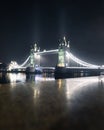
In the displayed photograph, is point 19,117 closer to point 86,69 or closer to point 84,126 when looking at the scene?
point 84,126

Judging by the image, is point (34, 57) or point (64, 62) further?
point (34, 57)

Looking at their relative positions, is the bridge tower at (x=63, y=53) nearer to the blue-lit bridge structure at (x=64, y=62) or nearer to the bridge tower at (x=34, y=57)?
the blue-lit bridge structure at (x=64, y=62)

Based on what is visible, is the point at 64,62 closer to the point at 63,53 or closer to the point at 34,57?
the point at 63,53

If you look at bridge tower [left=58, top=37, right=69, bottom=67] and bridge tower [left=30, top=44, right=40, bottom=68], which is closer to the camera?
bridge tower [left=58, top=37, right=69, bottom=67]

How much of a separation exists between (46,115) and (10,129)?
1.38 metres

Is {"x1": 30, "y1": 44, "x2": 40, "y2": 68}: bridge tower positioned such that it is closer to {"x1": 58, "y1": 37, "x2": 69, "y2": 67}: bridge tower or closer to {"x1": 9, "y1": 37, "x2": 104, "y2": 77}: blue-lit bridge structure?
{"x1": 9, "y1": 37, "x2": 104, "y2": 77}: blue-lit bridge structure

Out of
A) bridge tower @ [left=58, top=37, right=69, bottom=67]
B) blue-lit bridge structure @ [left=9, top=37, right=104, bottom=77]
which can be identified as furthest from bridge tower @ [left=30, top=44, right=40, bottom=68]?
bridge tower @ [left=58, top=37, right=69, bottom=67]

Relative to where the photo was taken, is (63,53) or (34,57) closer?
(63,53)

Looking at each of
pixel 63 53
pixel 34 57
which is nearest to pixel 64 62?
pixel 63 53

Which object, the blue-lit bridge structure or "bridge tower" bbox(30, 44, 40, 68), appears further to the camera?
"bridge tower" bbox(30, 44, 40, 68)

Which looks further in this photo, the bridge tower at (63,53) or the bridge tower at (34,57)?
the bridge tower at (34,57)

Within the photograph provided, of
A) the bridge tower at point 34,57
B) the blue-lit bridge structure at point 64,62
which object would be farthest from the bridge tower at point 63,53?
the bridge tower at point 34,57

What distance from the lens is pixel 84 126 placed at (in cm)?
427

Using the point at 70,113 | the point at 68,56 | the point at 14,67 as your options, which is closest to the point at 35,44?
the point at 14,67
